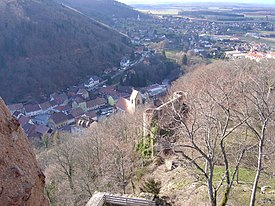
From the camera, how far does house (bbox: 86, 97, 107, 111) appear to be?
191 ft

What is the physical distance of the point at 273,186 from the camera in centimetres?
1386

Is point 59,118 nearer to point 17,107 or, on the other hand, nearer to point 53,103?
point 17,107

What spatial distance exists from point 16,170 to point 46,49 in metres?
79.1

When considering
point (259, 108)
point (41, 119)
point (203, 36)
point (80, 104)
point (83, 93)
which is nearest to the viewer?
point (259, 108)

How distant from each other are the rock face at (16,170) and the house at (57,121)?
45.9 m

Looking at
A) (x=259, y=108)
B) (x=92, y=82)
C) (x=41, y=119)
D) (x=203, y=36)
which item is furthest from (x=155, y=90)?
(x=203, y=36)

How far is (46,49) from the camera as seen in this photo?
79.3 meters

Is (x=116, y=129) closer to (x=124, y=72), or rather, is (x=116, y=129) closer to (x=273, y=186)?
(x=273, y=186)

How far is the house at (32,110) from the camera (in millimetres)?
56688

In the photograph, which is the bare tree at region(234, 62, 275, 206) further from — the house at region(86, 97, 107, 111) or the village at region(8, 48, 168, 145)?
the house at region(86, 97, 107, 111)

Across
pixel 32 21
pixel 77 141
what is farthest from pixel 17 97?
pixel 77 141

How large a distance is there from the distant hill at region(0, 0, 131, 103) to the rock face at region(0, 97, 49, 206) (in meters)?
60.2

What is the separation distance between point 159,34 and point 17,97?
73815 mm

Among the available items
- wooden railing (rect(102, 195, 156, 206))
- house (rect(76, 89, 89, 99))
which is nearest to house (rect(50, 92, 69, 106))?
house (rect(76, 89, 89, 99))
